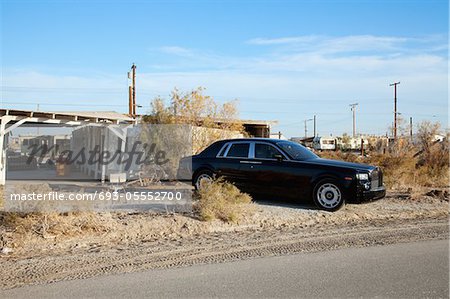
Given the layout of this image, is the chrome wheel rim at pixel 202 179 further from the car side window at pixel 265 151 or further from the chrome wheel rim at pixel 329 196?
the chrome wheel rim at pixel 329 196

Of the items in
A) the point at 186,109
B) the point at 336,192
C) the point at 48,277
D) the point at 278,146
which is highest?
the point at 186,109

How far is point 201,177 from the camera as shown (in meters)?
11.5

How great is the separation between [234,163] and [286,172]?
57.2 inches

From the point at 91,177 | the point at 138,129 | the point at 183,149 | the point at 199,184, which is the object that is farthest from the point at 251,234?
the point at 91,177

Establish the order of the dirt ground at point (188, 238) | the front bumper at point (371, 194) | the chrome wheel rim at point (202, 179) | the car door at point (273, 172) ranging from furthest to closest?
the chrome wheel rim at point (202, 179) → the car door at point (273, 172) → the front bumper at point (371, 194) → the dirt ground at point (188, 238)

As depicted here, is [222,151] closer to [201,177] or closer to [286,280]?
[201,177]

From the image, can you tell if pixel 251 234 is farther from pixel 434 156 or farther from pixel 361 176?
pixel 434 156

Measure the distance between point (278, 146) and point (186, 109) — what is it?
1190 centimetres

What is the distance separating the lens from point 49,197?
26.2 ft

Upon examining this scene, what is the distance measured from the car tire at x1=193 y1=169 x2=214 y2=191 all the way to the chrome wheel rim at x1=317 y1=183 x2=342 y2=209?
9.38 feet

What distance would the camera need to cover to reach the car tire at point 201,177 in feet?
37.1

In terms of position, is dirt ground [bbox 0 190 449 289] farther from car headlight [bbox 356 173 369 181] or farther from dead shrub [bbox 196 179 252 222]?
car headlight [bbox 356 173 369 181]

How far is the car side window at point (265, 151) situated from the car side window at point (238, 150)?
0.28 metres

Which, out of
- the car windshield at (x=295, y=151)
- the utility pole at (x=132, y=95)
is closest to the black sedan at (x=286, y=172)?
the car windshield at (x=295, y=151)
